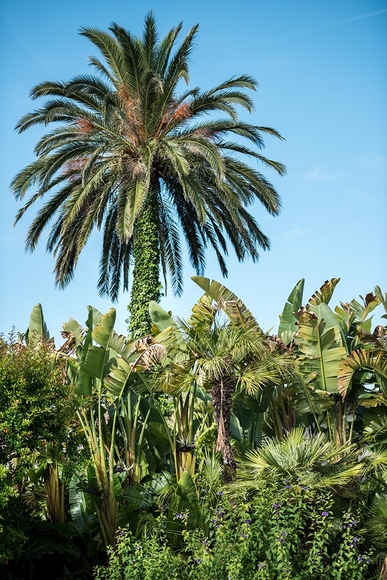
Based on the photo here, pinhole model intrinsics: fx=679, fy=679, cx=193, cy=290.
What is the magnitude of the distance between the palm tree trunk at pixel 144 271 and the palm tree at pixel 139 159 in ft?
0.10

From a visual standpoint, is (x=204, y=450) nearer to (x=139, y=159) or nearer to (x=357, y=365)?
(x=357, y=365)

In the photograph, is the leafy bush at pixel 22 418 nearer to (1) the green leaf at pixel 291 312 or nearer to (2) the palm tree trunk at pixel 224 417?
(2) the palm tree trunk at pixel 224 417

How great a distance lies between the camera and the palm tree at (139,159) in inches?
752

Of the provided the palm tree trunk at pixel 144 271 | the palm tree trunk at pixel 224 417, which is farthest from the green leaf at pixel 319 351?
the palm tree trunk at pixel 144 271

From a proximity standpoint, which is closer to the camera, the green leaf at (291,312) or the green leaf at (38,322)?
the green leaf at (291,312)

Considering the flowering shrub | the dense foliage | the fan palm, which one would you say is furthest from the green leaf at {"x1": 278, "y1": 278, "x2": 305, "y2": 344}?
the flowering shrub

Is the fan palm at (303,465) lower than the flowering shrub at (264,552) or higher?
higher

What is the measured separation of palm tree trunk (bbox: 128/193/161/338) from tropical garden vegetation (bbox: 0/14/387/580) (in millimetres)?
66

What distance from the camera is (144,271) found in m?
19.7

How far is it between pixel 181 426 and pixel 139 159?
9412mm

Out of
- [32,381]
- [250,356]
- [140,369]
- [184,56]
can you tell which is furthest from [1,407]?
[184,56]

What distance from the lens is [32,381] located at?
10820 mm

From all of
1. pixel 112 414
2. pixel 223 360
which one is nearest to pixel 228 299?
pixel 223 360

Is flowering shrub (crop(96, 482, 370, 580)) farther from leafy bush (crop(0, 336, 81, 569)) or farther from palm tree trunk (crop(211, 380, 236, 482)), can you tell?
Answer: leafy bush (crop(0, 336, 81, 569))
